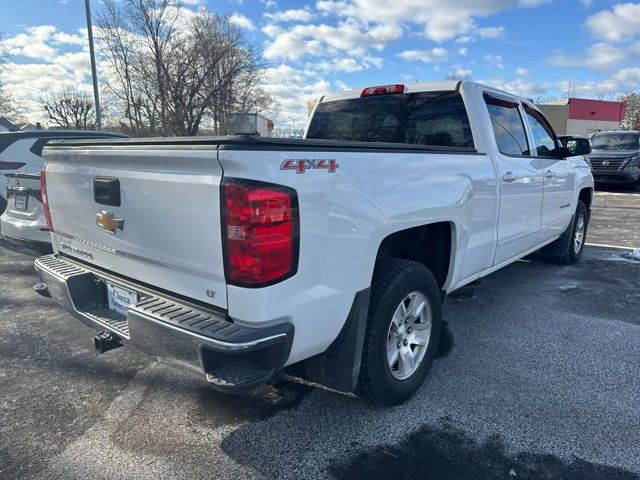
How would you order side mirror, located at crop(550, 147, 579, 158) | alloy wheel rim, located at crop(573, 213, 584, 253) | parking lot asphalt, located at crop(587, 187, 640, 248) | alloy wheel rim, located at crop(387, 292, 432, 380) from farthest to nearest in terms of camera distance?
parking lot asphalt, located at crop(587, 187, 640, 248)
alloy wheel rim, located at crop(573, 213, 584, 253)
side mirror, located at crop(550, 147, 579, 158)
alloy wheel rim, located at crop(387, 292, 432, 380)

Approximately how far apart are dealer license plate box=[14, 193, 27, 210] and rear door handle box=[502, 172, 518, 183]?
478 centimetres

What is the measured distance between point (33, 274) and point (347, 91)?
15.4ft

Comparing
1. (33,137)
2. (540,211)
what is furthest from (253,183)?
(33,137)

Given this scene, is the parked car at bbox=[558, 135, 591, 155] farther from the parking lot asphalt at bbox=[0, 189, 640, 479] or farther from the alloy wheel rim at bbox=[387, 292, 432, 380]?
the alloy wheel rim at bbox=[387, 292, 432, 380]

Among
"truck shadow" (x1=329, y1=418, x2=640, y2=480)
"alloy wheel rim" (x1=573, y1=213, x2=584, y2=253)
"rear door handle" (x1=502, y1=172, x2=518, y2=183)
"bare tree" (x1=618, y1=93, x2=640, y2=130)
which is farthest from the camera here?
"bare tree" (x1=618, y1=93, x2=640, y2=130)

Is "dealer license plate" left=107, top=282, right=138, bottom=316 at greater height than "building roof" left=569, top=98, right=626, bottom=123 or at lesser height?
lesser

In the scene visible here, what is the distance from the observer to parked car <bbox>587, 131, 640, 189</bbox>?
15203 millimetres

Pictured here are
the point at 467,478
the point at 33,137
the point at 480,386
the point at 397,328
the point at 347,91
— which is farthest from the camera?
the point at 33,137

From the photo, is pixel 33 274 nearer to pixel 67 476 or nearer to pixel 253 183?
pixel 67 476

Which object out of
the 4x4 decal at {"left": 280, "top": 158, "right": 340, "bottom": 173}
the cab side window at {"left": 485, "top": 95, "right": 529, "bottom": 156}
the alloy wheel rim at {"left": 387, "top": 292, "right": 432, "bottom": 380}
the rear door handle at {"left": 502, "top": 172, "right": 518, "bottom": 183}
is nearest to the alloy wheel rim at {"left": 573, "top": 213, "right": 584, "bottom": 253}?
the cab side window at {"left": 485, "top": 95, "right": 529, "bottom": 156}

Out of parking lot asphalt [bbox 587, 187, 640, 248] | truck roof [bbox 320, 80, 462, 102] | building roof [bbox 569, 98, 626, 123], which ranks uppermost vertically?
building roof [bbox 569, 98, 626, 123]

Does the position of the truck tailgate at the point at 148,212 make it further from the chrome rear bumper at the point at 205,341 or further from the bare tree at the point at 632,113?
the bare tree at the point at 632,113

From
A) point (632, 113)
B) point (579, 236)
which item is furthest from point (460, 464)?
point (632, 113)

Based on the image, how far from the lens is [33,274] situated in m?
6.04
